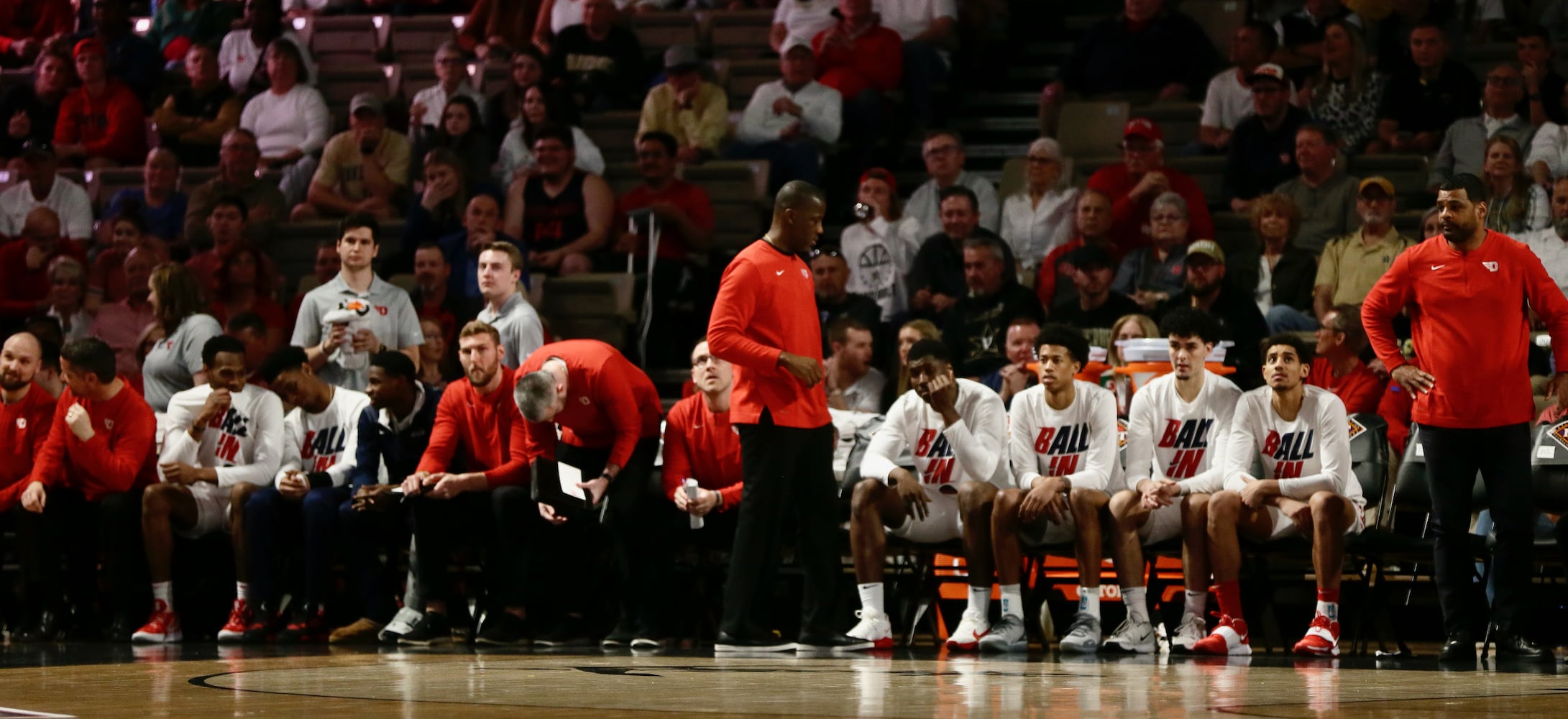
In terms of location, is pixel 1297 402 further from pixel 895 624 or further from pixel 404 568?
pixel 404 568

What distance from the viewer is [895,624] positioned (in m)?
8.90

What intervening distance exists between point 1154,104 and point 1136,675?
647 cm

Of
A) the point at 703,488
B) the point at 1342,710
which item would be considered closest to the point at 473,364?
the point at 703,488

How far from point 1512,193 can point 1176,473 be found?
271cm

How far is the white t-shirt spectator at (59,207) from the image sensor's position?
13117 millimetres

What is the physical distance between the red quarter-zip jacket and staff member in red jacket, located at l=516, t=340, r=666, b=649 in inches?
127

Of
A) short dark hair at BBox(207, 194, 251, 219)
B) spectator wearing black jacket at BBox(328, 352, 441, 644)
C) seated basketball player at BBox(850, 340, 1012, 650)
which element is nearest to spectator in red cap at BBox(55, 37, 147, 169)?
short dark hair at BBox(207, 194, 251, 219)

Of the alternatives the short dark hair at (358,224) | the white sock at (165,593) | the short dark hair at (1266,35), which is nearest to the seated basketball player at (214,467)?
the white sock at (165,593)

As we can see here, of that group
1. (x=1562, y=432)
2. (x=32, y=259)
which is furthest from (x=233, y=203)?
(x=1562, y=432)

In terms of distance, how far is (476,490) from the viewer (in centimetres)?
855

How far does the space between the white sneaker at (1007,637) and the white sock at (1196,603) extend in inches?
26.5

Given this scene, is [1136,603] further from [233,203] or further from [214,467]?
[233,203]

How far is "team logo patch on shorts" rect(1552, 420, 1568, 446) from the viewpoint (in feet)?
24.8

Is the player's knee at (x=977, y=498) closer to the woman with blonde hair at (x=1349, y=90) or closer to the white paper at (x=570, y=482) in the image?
the white paper at (x=570, y=482)
